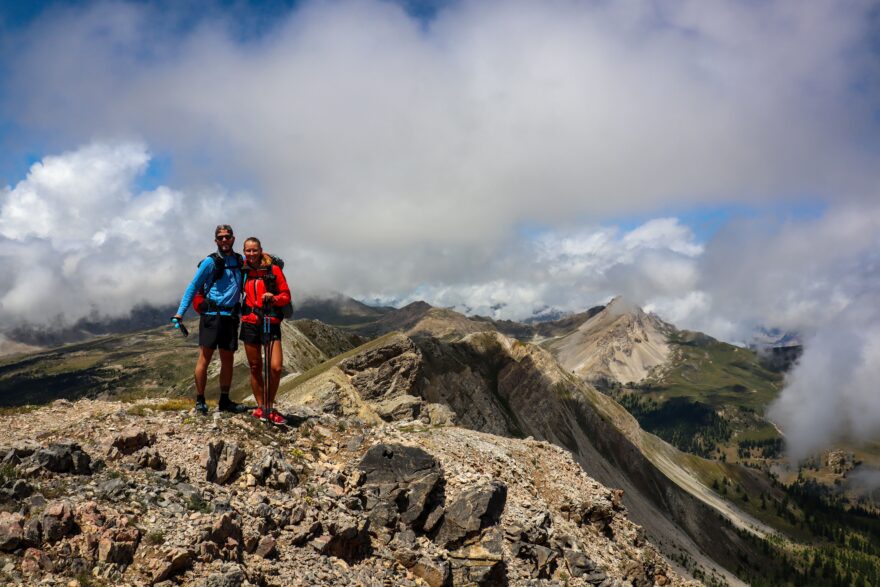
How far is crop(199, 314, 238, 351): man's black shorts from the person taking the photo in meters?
15.2

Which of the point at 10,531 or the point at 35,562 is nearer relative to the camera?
the point at 35,562

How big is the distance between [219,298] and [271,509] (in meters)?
6.59

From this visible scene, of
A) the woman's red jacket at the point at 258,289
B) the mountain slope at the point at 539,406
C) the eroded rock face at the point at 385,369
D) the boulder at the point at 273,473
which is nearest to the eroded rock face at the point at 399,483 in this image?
the boulder at the point at 273,473

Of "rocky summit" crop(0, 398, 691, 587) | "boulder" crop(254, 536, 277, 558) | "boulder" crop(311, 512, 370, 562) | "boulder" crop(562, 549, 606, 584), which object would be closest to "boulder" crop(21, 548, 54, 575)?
"rocky summit" crop(0, 398, 691, 587)

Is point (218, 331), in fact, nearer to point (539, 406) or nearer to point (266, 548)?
point (266, 548)

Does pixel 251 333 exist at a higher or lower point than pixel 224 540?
higher

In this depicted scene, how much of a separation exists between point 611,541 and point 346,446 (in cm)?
1374

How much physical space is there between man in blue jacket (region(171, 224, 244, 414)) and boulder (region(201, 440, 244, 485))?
226 cm

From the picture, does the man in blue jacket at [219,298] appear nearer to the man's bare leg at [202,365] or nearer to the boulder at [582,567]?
the man's bare leg at [202,365]

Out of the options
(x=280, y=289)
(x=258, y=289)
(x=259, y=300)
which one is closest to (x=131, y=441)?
(x=259, y=300)

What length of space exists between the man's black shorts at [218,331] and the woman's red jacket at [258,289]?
1.45 ft

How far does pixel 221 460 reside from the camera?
13.5 metres

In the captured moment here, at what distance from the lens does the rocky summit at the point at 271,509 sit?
31.1 feet

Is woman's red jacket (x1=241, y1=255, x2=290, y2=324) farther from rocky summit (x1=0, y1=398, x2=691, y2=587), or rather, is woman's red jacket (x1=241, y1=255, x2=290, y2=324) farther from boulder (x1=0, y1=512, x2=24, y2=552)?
boulder (x1=0, y1=512, x2=24, y2=552)
